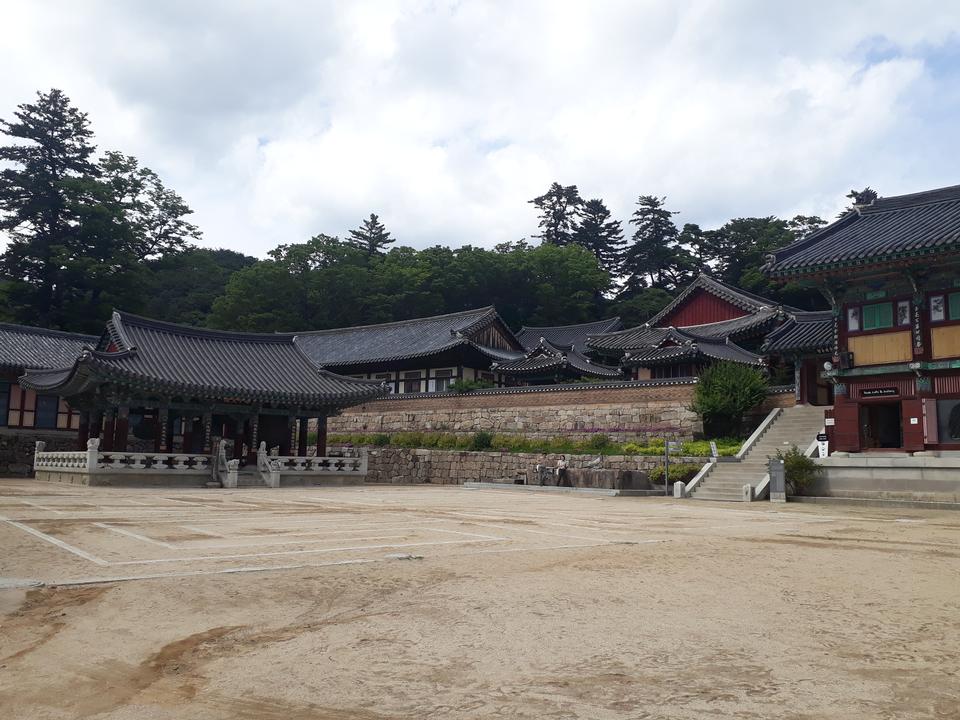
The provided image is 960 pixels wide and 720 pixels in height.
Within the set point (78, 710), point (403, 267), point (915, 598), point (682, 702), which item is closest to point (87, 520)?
point (78, 710)

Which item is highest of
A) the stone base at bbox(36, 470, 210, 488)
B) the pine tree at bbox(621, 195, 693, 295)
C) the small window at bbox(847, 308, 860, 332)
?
the pine tree at bbox(621, 195, 693, 295)

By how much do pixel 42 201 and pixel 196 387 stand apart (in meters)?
33.5

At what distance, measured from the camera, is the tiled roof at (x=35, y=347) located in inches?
1357

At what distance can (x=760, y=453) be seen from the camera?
24984 mm

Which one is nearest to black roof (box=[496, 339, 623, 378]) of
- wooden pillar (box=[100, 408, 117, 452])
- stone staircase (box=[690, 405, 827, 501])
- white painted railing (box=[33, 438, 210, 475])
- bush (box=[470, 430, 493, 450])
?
bush (box=[470, 430, 493, 450])

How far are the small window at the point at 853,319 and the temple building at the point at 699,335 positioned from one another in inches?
382

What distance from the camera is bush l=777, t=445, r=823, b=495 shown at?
2126 cm

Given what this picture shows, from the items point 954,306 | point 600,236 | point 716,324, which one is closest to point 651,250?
point 600,236

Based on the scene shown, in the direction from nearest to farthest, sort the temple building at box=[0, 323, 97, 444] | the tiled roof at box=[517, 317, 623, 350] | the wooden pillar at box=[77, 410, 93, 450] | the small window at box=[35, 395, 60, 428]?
the wooden pillar at box=[77, 410, 93, 450] < the temple building at box=[0, 323, 97, 444] < the small window at box=[35, 395, 60, 428] < the tiled roof at box=[517, 317, 623, 350]

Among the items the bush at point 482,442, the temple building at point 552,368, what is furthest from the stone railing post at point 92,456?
the temple building at point 552,368

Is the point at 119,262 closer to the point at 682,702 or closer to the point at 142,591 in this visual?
the point at 142,591

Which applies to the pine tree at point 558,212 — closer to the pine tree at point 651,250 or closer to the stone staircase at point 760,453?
the pine tree at point 651,250

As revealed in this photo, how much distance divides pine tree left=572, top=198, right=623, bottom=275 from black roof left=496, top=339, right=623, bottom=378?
122 ft

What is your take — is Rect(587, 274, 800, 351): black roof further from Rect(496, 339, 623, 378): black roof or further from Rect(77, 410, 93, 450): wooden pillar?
Rect(77, 410, 93, 450): wooden pillar
